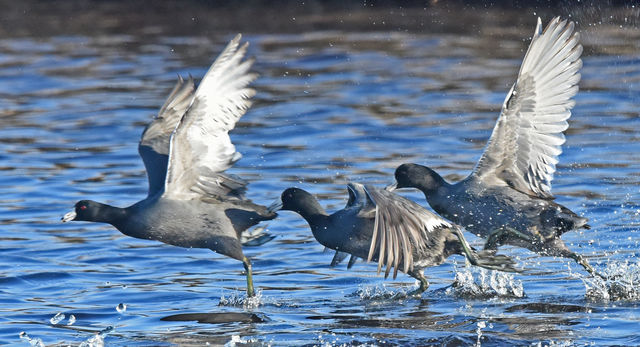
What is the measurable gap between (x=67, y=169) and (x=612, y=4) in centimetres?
880

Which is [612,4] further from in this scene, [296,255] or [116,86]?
[296,255]

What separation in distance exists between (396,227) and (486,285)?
1043mm

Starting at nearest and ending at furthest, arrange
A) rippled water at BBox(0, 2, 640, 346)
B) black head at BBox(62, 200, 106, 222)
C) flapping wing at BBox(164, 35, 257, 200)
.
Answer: rippled water at BBox(0, 2, 640, 346) < flapping wing at BBox(164, 35, 257, 200) < black head at BBox(62, 200, 106, 222)

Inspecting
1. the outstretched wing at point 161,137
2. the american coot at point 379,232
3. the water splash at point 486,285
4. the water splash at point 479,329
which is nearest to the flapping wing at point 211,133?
the outstretched wing at point 161,137

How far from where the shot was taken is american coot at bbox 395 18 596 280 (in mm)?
7129

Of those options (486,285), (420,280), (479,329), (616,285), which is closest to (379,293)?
(420,280)

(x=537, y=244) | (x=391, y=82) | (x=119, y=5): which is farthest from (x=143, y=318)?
(x=119, y=5)

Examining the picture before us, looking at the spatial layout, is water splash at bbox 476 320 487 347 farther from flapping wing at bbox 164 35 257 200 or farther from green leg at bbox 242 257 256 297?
flapping wing at bbox 164 35 257 200

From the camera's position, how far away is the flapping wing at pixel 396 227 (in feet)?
20.6

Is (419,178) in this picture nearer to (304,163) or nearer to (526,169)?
(526,169)

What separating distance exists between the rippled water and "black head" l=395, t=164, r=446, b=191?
58cm

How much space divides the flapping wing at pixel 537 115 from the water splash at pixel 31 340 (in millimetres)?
2841

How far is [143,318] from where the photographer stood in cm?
670

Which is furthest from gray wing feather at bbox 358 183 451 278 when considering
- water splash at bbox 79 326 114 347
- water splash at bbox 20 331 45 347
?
water splash at bbox 20 331 45 347
